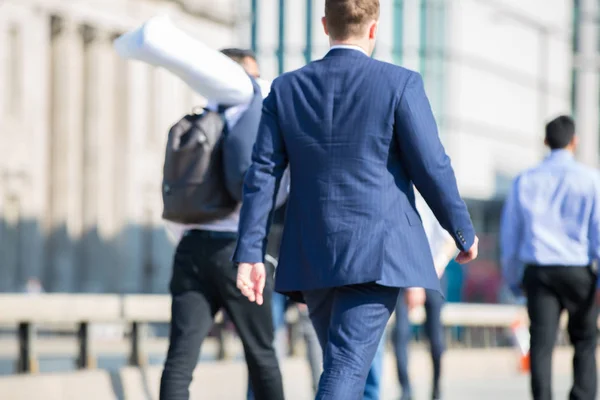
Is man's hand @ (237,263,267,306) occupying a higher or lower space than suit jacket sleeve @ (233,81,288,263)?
lower

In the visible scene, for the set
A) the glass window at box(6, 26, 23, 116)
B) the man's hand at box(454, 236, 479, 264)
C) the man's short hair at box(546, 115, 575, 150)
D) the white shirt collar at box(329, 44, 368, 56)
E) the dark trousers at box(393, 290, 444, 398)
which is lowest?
the dark trousers at box(393, 290, 444, 398)

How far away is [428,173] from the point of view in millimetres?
5543

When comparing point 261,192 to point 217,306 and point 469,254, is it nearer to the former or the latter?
point 469,254

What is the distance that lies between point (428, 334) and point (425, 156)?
6.09 m

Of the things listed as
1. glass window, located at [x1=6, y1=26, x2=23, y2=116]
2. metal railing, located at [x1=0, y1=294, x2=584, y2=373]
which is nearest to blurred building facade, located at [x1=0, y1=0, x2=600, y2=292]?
glass window, located at [x1=6, y1=26, x2=23, y2=116]

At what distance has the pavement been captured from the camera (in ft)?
32.8

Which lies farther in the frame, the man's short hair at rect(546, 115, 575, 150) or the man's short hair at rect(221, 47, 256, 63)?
the man's short hair at rect(546, 115, 575, 150)

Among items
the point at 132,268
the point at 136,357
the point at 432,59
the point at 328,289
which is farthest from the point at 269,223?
the point at 432,59

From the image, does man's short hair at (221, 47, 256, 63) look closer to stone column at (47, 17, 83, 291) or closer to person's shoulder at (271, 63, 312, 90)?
person's shoulder at (271, 63, 312, 90)

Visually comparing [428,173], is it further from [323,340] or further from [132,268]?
[132,268]

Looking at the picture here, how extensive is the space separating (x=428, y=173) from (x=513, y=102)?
62.6 m

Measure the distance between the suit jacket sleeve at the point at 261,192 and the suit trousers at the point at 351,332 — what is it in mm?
272

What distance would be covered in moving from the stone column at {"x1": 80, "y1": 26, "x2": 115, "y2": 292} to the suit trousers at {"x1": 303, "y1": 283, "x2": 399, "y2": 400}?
4516cm

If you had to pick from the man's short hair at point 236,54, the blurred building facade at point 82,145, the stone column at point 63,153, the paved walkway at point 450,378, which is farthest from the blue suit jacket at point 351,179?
the stone column at point 63,153
